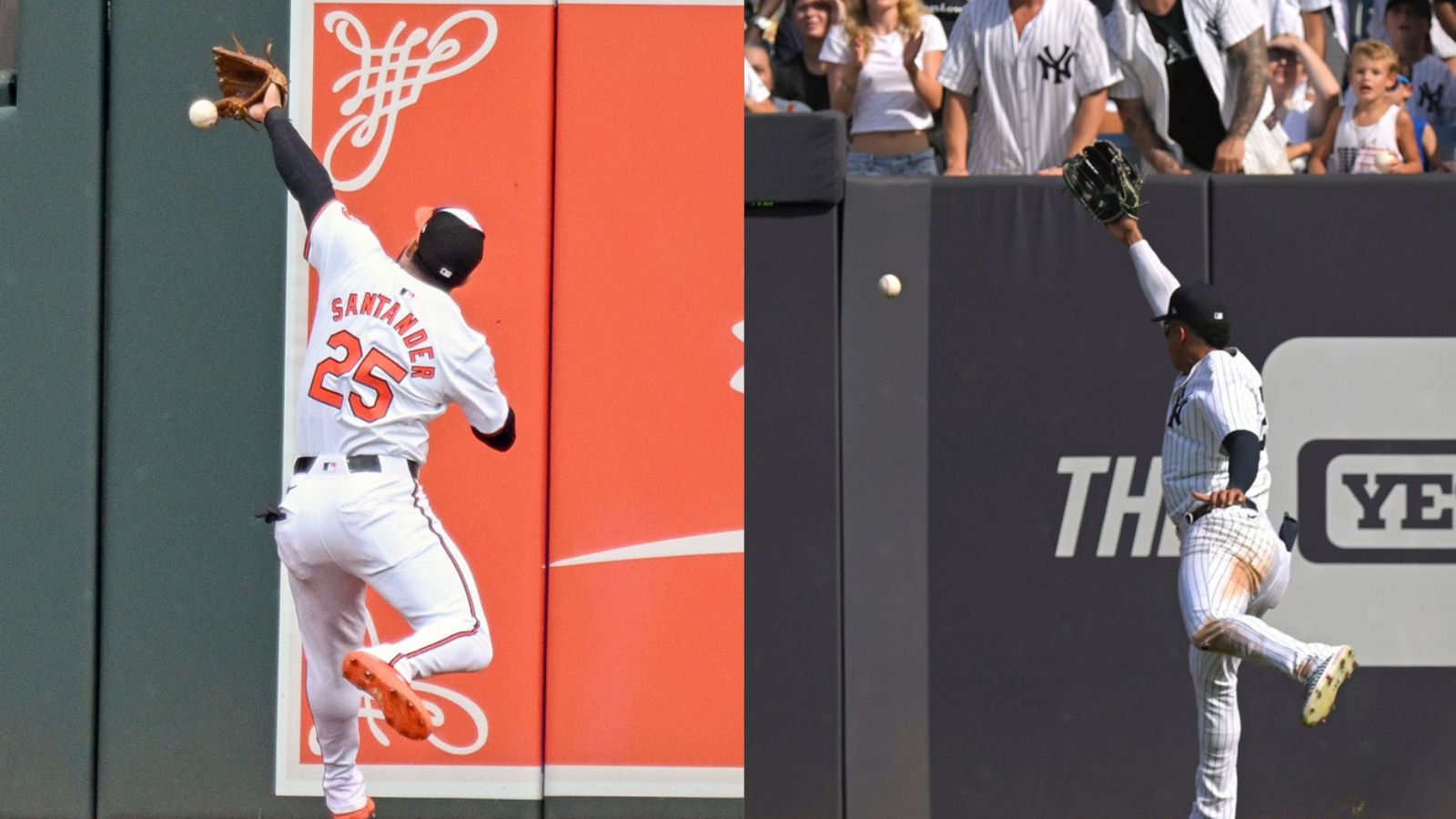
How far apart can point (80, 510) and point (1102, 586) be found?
3629 millimetres

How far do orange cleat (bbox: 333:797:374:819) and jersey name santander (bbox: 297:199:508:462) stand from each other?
117cm

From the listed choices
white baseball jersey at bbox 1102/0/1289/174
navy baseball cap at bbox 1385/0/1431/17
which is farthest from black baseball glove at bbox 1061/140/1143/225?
navy baseball cap at bbox 1385/0/1431/17

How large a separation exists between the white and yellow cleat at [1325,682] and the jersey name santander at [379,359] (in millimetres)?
2577

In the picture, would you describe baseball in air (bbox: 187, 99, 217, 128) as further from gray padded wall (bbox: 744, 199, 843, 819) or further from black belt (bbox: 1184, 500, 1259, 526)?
black belt (bbox: 1184, 500, 1259, 526)

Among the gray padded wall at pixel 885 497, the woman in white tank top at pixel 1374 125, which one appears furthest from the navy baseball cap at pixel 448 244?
the woman in white tank top at pixel 1374 125

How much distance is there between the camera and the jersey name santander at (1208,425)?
526 cm

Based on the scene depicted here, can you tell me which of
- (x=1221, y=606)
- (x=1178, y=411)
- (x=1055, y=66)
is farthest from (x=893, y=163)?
(x=1221, y=606)

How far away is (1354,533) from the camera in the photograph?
5883mm

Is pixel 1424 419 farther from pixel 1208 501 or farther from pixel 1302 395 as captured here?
pixel 1208 501

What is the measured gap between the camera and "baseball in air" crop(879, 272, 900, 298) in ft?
19.4

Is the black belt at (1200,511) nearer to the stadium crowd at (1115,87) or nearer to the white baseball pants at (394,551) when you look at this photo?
the stadium crowd at (1115,87)

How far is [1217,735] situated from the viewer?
5.37 m

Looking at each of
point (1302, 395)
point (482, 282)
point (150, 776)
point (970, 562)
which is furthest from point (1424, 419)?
point (150, 776)

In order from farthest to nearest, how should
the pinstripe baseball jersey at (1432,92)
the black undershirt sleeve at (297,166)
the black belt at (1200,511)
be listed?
the pinstripe baseball jersey at (1432,92) < the black belt at (1200,511) < the black undershirt sleeve at (297,166)
